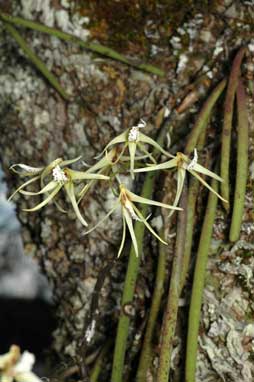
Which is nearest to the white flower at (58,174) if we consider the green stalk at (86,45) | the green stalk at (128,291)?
the green stalk at (128,291)

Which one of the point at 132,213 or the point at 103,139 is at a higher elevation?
the point at 103,139

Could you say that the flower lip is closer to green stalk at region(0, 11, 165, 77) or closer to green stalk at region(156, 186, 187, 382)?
green stalk at region(156, 186, 187, 382)

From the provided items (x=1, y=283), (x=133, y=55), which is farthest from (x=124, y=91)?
(x=1, y=283)

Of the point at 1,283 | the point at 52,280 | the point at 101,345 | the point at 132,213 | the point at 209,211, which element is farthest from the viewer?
the point at 1,283

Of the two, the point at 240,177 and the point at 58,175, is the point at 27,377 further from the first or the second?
the point at 240,177

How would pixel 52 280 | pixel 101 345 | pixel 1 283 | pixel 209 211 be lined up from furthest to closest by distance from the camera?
pixel 1 283
pixel 52 280
pixel 101 345
pixel 209 211

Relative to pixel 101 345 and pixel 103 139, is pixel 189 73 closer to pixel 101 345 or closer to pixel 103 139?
pixel 103 139

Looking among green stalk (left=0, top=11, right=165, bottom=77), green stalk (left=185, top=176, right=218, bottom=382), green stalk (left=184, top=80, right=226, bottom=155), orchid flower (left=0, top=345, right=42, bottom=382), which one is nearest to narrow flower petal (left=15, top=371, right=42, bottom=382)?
orchid flower (left=0, top=345, right=42, bottom=382)
